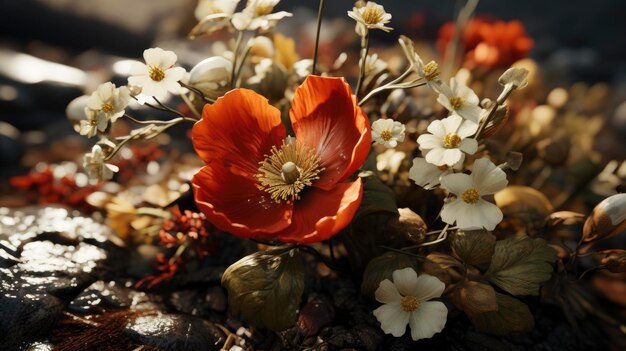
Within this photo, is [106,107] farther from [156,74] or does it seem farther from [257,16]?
[257,16]

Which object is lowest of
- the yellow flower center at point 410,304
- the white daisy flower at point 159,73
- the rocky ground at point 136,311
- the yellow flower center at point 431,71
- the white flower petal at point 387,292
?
the rocky ground at point 136,311

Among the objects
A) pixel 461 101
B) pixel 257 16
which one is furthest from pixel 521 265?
pixel 257 16

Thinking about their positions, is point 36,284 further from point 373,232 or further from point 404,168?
point 404,168

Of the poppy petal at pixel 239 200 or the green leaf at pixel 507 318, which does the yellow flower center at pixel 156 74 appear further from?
the green leaf at pixel 507 318

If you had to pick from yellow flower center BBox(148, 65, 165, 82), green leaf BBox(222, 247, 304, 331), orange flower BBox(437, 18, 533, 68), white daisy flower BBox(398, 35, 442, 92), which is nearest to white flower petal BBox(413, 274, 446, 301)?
green leaf BBox(222, 247, 304, 331)

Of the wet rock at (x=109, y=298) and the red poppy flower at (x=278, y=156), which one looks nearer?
the red poppy flower at (x=278, y=156)

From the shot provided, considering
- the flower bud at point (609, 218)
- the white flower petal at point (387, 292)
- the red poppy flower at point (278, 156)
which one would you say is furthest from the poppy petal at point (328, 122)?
the flower bud at point (609, 218)

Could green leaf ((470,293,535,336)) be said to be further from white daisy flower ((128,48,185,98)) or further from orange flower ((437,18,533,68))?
orange flower ((437,18,533,68))
